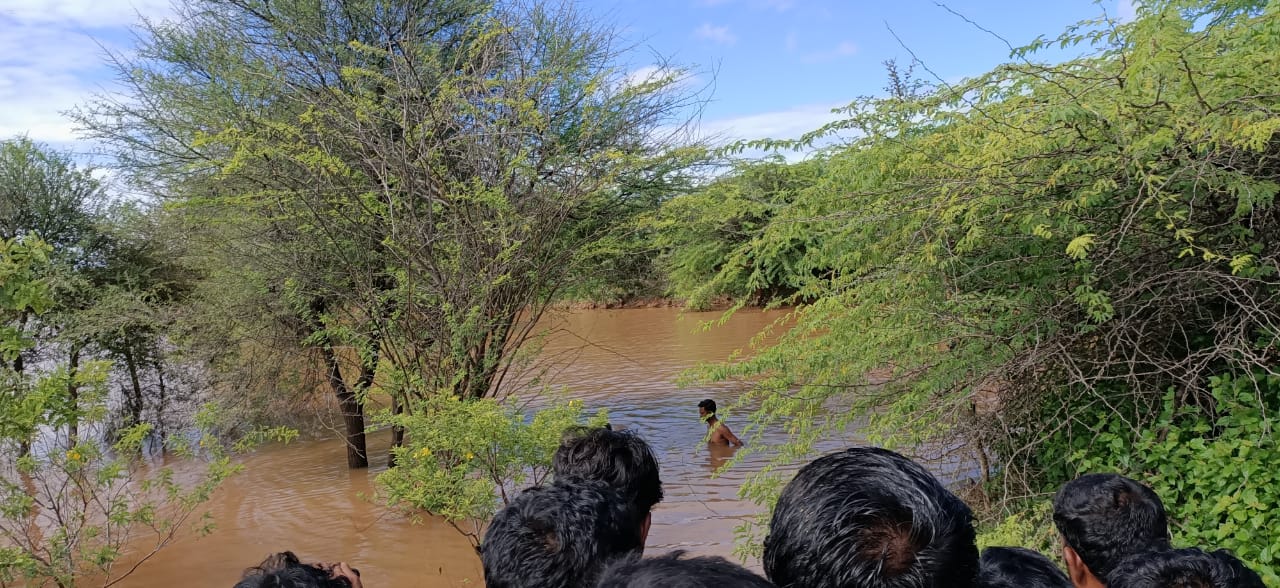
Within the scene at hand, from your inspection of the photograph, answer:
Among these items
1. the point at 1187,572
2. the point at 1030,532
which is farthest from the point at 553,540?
the point at 1030,532

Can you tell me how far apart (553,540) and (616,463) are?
0.70 m

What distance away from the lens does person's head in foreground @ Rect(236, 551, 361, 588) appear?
1.92m

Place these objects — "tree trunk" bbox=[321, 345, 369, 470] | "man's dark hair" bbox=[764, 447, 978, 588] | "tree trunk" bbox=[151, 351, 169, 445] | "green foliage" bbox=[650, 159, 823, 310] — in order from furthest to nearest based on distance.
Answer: "tree trunk" bbox=[151, 351, 169, 445] < "tree trunk" bbox=[321, 345, 369, 470] < "green foliage" bbox=[650, 159, 823, 310] < "man's dark hair" bbox=[764, 447, 978, 588]

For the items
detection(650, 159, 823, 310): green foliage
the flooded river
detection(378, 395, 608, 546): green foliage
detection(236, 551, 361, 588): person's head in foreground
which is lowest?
the flooded river

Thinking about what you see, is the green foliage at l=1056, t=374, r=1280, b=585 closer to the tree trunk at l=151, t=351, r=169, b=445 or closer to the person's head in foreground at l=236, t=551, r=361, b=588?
the person's head in foreground at l=236, t=551, r=361, b=588

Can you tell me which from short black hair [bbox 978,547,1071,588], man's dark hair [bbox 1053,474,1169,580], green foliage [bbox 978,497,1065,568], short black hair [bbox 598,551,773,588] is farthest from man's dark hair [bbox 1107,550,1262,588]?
green foliage [bbox 978,497,1065,568]

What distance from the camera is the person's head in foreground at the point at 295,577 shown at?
192 cm

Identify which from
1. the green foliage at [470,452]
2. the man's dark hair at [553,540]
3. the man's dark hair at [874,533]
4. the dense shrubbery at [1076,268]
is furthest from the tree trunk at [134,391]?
the man's dark hair at [874,533]

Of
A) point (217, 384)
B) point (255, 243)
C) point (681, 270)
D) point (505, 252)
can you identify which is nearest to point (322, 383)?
point (217, 384)

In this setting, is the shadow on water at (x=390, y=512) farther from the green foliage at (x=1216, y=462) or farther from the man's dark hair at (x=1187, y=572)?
the man's dark hair at (x=1187, y=572)

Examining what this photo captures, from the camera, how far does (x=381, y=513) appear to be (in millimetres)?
8617

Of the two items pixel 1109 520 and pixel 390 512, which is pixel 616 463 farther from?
pixel 390 512

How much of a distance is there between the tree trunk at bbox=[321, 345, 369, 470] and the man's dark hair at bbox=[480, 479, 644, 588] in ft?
26.7

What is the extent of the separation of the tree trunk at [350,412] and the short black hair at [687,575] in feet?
29.5
